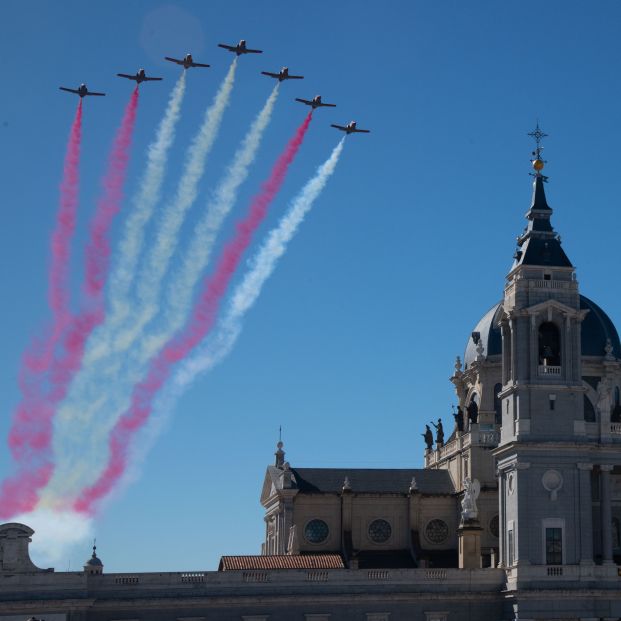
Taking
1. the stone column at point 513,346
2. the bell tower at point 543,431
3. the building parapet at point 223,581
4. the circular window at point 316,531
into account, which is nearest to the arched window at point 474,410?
the circular window at point 316,531

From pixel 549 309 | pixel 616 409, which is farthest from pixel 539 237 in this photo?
pixel 616 409

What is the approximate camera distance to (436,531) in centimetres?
8894

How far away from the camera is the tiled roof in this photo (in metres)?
73.2

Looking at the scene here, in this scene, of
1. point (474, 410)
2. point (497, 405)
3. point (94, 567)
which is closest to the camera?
point (94, 567)

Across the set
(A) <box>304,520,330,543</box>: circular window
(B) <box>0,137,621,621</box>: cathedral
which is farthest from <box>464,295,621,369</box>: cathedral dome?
(A) <box>304,520,330,543</box>: circular window

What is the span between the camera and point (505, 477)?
74.9 m

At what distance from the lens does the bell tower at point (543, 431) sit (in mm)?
72188

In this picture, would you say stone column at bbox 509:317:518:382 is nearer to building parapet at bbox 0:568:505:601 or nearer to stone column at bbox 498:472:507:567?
stone column at bbox 498:472:507:567

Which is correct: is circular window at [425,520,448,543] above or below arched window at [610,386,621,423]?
below

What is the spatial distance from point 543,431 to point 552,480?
9.03ft

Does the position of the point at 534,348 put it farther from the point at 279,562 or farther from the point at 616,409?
the point at 279,562

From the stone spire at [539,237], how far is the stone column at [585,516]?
39.3 ft

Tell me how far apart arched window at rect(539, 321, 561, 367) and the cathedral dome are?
37.0ft

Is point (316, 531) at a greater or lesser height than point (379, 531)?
lesser
